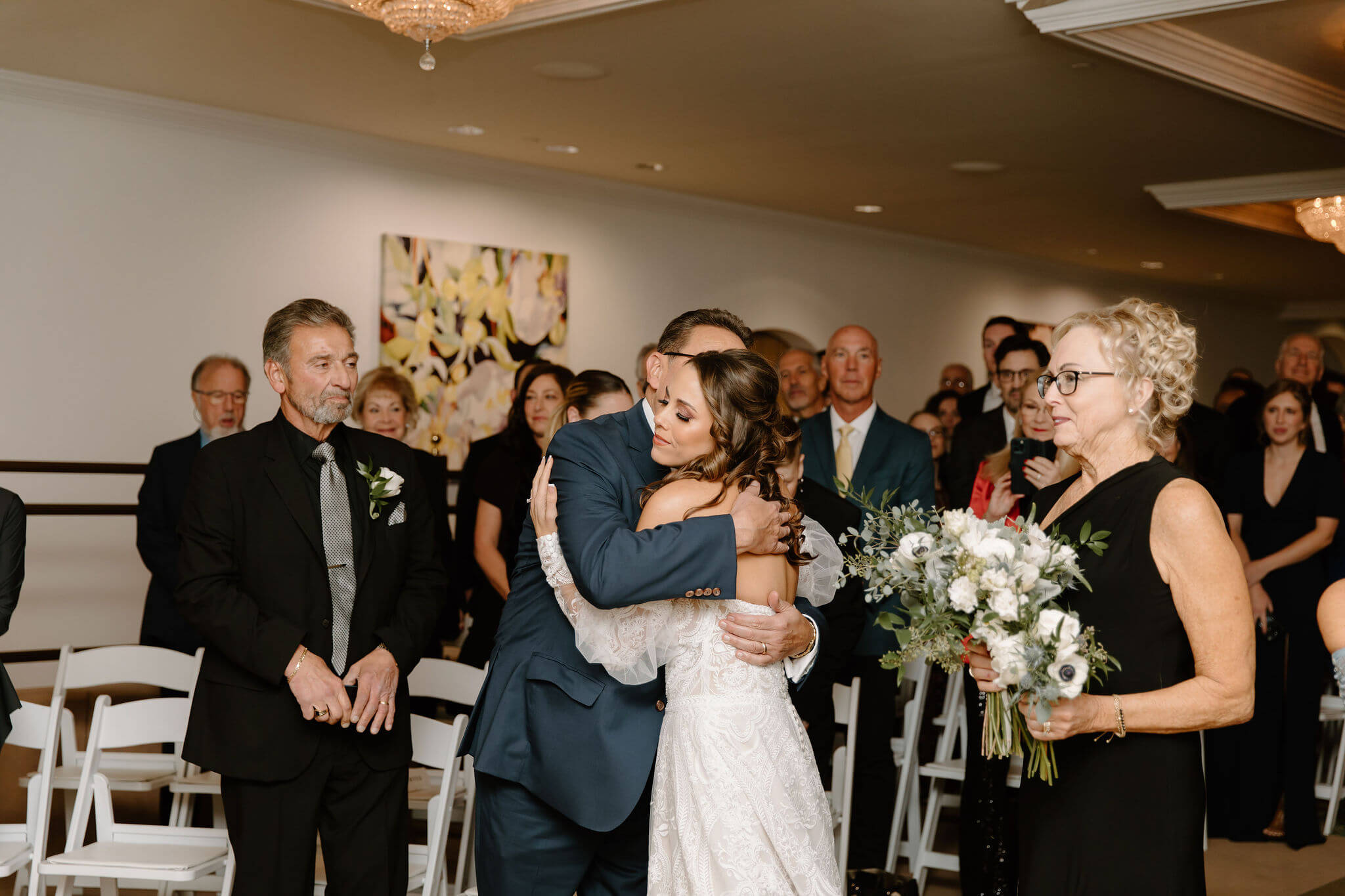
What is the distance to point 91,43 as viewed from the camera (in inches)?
264

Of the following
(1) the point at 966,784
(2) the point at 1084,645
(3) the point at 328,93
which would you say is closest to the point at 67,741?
(1) the point at 966,784

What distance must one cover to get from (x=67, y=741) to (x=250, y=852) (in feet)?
5.93

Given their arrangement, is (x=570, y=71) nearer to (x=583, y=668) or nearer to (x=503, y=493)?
(x=503, y=493)

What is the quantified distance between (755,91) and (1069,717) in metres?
5.88

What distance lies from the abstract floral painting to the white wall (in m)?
0.17

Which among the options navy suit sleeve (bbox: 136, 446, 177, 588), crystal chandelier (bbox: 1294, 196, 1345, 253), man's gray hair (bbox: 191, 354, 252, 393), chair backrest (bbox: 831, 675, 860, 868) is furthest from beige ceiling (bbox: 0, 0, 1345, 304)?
chair backrest (bbox: 831, 675, 860, 868)

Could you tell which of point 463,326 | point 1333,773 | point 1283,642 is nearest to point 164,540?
point 463,326

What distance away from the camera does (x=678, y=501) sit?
2400mm

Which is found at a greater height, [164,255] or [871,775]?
[164,255]

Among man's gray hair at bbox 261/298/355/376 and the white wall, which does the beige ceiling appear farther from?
man's gray hair at bbox 261/298/355/376

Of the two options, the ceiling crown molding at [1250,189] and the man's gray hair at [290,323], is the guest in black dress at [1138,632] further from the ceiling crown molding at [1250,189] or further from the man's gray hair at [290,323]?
the ceiling crown molding at [1250,189]

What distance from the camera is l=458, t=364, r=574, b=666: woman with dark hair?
492 cm

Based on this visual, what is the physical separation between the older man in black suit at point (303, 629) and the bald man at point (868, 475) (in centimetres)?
192

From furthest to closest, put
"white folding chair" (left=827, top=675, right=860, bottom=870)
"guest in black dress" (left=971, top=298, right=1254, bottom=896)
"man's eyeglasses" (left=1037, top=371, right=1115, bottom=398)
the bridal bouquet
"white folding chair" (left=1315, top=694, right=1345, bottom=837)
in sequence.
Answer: "white folding chair" (left=1315, top=694, right=1345, bottom=837), "white folding chair" (left=827, top=675, right=860, bottom=870), "man's eyeglasses" (left=1037, top=371, right=1115, bottom=398), "guest in black dress" (left=971, top=298, right=1254, bottom=896), the bridal bouquet
